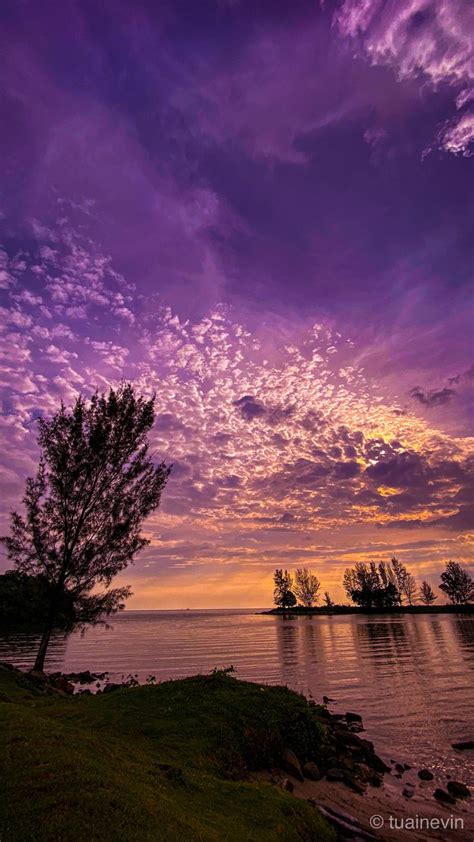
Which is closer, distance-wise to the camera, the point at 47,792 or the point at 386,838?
the point at 47,792

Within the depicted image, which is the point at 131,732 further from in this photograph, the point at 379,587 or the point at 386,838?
the point at 379,587

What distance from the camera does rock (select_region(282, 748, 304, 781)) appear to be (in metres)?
13.4

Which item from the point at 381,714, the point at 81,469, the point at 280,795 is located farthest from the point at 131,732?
the point at 81,469

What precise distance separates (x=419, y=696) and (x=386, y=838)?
2010 centimetres

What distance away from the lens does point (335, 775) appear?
13.7 m

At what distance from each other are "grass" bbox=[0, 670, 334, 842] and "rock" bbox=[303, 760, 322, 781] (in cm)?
106

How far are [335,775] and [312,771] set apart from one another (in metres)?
0.77

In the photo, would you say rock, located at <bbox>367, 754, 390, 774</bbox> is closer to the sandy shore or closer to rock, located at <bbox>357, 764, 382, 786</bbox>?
rock, located at <bbox>357, 764, 382, 786</bbox>

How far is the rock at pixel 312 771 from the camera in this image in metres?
13.5

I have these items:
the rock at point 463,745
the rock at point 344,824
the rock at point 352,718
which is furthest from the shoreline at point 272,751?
the rock at point 463,745

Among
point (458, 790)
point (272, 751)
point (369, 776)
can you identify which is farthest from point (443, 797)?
point (272, 751)

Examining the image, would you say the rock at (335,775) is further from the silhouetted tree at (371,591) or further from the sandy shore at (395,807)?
the silhouetted tree at (371,591)

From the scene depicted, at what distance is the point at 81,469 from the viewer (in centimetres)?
2905

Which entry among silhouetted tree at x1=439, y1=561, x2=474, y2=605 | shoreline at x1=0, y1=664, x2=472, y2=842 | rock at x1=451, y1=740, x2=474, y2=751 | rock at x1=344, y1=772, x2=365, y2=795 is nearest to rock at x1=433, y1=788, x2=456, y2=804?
shoreline at x1=0, y1=664, x2=472, y2=842
